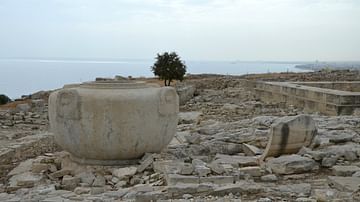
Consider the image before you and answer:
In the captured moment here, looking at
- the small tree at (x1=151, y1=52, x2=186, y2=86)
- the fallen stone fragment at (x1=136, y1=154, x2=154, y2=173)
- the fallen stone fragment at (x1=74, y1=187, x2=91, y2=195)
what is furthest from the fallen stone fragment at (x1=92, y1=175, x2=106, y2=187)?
the small tree at (x1=151, y1=52, x2=186, y2=86)

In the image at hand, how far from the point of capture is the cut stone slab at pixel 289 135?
24.5ft

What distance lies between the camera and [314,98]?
14.3m

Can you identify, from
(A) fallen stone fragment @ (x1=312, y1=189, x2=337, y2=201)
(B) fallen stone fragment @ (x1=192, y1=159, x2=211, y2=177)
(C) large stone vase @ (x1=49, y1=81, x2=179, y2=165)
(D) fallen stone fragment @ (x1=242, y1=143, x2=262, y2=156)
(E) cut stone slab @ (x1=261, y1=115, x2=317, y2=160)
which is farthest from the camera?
(D) fallen stone fragment @ (x1=242, y1=143, x2=262, y2=156)

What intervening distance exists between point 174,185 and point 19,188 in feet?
8.95

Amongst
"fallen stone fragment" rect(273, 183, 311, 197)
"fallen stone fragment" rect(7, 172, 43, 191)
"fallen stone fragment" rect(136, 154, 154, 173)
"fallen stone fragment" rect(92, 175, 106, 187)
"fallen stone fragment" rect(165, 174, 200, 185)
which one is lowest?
"fallen stone fragment" rect(7, 172, 43, 191)

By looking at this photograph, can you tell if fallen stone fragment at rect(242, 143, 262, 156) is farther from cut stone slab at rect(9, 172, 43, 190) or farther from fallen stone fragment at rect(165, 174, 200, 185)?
cut stone slab at rect(9, 172, 43, 190)

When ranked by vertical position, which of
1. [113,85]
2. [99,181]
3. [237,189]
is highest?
[113,85]

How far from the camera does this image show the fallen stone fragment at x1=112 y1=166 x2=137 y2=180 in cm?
705

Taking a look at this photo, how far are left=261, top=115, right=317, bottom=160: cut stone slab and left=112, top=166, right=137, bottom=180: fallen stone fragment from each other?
2.08 meters

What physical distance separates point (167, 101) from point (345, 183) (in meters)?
3.18

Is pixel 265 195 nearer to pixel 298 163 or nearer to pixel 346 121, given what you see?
pixel 298 163

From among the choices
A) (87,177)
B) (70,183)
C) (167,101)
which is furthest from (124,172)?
(167,101)

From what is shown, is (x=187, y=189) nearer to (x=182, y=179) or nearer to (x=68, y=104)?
(x=182, y=179)

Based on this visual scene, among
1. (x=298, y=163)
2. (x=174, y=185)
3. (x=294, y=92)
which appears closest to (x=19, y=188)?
(x=174, y=185)
